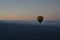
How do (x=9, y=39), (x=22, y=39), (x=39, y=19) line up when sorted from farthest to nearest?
(x=22, y=39) → (x=9, y=39) → (x=39, y=19)

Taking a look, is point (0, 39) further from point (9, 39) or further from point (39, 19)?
point (39, 19)

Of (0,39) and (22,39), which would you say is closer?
(0,39)

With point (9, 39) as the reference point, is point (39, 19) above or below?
above

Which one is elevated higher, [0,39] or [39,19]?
[39,19]

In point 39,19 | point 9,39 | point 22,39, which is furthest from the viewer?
point 22,39

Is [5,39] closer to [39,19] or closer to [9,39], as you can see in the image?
[9,39]

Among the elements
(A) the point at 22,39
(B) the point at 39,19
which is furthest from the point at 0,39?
(B) the point at 39,19

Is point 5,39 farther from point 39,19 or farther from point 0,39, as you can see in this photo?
point 39,19

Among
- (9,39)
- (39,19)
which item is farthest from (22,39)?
(39,19)
